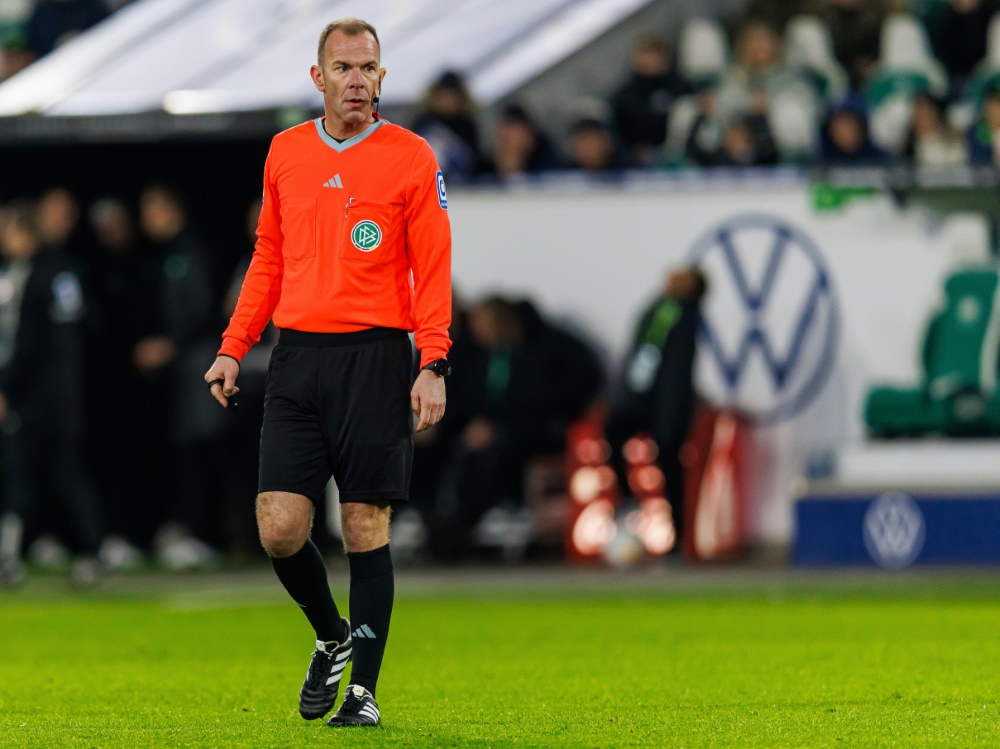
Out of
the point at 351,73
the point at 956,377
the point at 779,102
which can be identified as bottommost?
the point at 956,377

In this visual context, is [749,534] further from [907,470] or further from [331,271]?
[331,271]

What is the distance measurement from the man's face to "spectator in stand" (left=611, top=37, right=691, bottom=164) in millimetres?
10324

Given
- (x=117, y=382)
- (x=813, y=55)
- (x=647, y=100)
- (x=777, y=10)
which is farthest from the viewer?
(x=777, y=10)

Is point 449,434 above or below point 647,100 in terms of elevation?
below

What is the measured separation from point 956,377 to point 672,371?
2047 millimetres

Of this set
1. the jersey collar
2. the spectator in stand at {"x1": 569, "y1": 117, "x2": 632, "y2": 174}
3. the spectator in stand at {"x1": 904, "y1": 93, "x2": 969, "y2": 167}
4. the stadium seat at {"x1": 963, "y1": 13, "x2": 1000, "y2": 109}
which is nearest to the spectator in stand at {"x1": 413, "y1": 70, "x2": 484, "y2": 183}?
the spectator in stand at {"x1": 569, "y1": 117, "x2": 632, "y2": 174}

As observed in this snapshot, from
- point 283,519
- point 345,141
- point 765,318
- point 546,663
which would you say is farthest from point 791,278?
point 283,519

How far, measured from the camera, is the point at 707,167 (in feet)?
50.7

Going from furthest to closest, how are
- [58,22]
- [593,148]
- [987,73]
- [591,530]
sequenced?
[58,22] → [987,73] → [593,148] → [591,530]

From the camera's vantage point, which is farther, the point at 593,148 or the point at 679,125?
the point at 679,125

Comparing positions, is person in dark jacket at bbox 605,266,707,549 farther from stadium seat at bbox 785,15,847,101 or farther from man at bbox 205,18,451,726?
man at bbox 205,18,451,726

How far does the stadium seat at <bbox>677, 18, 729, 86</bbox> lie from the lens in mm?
16984

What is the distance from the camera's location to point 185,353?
1467 centimetres

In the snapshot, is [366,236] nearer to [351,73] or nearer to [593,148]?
[351,73]
